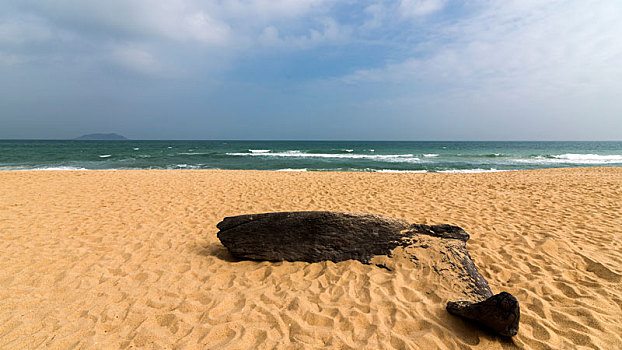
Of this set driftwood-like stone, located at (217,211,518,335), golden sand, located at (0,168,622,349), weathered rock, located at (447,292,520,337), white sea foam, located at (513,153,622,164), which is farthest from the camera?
white sea foam, located at (513,153,622,164)

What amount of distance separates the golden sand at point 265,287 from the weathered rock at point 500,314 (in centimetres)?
12

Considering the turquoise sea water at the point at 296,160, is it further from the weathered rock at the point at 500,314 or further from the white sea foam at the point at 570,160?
the weathered rock at the point at 500,314

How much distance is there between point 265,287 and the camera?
3533 millimetres

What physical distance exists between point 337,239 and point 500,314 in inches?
83.5

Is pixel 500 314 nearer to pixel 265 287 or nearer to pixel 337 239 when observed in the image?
pixel 337 239

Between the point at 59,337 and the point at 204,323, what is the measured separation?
139 centimetres

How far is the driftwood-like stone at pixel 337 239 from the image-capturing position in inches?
157

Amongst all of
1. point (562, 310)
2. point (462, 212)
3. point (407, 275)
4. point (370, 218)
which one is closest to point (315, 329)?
point (407, 275)

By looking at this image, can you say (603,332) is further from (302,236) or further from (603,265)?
(302,236)

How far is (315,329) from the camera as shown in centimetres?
278

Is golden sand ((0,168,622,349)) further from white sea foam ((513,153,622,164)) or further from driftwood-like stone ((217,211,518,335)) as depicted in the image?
white sea foam ((513,153,622,164))

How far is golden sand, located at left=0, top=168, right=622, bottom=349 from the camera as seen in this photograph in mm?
2682

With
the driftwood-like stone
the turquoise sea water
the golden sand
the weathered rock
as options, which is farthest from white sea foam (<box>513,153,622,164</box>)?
the weathered rock

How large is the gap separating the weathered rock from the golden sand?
0.12 metres
